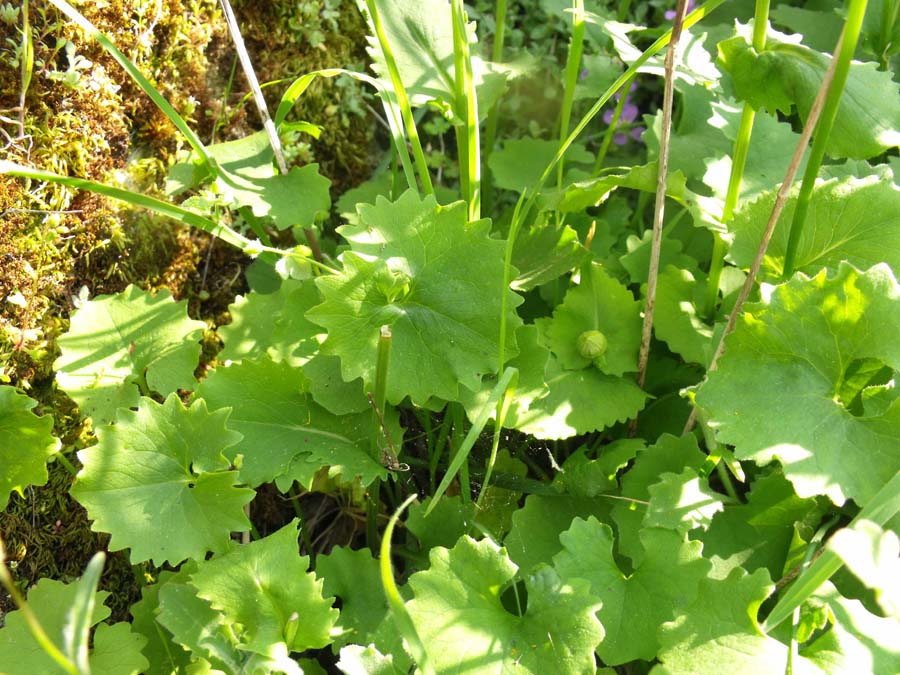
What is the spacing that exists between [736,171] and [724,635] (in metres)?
0.93

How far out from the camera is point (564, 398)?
6.16 feet

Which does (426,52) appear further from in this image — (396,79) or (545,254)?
(545,254)

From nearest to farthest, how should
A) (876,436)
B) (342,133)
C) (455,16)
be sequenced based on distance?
(876,436) < (455,16) < (342,133)

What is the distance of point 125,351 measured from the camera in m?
1.84

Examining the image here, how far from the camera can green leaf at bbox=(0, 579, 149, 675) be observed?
1.52m

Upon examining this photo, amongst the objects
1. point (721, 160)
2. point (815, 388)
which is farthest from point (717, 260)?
point (815, 388)

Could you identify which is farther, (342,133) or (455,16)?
(342,133)

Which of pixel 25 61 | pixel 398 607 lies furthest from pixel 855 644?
pixel 25 61

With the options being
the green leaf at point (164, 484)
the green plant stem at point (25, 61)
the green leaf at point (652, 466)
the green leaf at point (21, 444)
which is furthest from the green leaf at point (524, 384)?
the green plant stem at point (25, 61)

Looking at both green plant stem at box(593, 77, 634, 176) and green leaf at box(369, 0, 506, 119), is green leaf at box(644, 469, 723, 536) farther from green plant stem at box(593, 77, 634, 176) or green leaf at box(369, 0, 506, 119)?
green leaf at box(369, 0, 506, 119)

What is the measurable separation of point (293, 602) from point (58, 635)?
1.56 ft

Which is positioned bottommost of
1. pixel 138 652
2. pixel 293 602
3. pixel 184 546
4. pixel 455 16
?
pixel 138 652

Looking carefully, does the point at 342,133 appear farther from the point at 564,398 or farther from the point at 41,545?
the point at 41,545

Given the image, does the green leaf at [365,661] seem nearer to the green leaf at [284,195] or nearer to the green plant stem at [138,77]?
the green leaf at [284,195]
